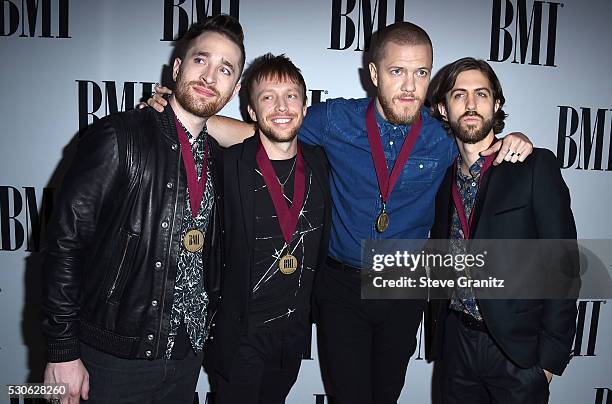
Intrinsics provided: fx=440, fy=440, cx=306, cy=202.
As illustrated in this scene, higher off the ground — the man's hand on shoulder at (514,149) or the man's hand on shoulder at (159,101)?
the man's hand on shoulder at (159,101)

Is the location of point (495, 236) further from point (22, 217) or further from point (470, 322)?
point (22, 217)

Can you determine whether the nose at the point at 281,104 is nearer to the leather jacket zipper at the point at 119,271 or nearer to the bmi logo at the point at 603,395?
the leather jacket zipper at the point at 119,271

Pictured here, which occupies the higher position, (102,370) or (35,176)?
(35,176)

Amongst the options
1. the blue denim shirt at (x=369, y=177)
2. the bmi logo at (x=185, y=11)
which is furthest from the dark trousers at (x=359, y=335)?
the bmi logo at (x=185, y=11)

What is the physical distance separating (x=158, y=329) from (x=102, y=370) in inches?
10.9

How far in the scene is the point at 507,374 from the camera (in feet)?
6.76

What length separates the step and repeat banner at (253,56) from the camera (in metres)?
2.98

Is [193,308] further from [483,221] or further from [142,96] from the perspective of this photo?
[142,96]

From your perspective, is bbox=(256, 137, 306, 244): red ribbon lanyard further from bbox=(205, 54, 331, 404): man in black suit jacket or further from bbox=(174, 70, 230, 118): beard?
bbox=(174, 70, 230, 118): beard

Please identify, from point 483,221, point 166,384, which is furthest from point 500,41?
point 166,384

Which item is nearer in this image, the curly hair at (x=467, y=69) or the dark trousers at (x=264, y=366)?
the dark trousers at (x=264, y=366)

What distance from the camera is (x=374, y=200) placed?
94.3 inches

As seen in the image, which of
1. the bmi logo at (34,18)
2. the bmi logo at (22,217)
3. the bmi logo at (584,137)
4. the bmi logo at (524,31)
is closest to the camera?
the bmi logo at (34,18)

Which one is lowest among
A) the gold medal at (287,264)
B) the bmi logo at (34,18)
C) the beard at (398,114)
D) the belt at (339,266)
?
the belt at (339,266)
